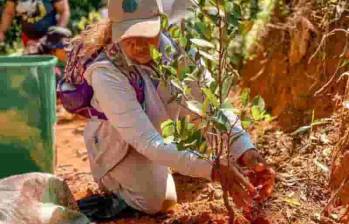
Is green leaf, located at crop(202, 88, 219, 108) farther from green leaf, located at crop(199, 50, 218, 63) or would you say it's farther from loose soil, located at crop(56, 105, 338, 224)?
loose soil, located at crop(56, 105, 338, 224)

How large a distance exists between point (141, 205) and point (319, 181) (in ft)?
2.52

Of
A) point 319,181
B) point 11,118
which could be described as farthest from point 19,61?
point 319,181

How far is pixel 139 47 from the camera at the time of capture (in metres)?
3.31

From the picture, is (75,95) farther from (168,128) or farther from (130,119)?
(168,128)

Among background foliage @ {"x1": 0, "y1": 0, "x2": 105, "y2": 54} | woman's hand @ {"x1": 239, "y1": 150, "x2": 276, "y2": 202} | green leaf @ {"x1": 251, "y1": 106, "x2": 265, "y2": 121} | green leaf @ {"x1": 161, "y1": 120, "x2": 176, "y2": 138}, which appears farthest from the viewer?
background foliage @ {"x1": 0, "y1": 0, "x2": 105, "y2": 54}

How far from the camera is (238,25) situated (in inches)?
108

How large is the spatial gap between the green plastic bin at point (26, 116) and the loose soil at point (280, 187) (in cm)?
32

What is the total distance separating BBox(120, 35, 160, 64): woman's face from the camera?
10.7ft

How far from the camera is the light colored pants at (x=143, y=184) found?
3580 millimetres

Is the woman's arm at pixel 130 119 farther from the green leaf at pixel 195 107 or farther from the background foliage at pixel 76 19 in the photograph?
the background foliage at pixel 76 19

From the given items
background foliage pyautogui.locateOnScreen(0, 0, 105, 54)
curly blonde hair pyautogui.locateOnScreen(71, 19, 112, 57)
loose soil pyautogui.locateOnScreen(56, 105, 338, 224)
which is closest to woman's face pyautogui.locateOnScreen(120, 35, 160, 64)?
curly blonde hair pyautogui.locateOnScreen(71, 19, 112, 57)

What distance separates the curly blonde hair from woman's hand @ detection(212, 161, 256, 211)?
33.3 inches

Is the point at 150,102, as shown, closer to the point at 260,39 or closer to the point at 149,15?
the point at 149,15

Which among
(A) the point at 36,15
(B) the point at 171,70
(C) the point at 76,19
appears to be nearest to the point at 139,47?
(B) the point at 171,70
